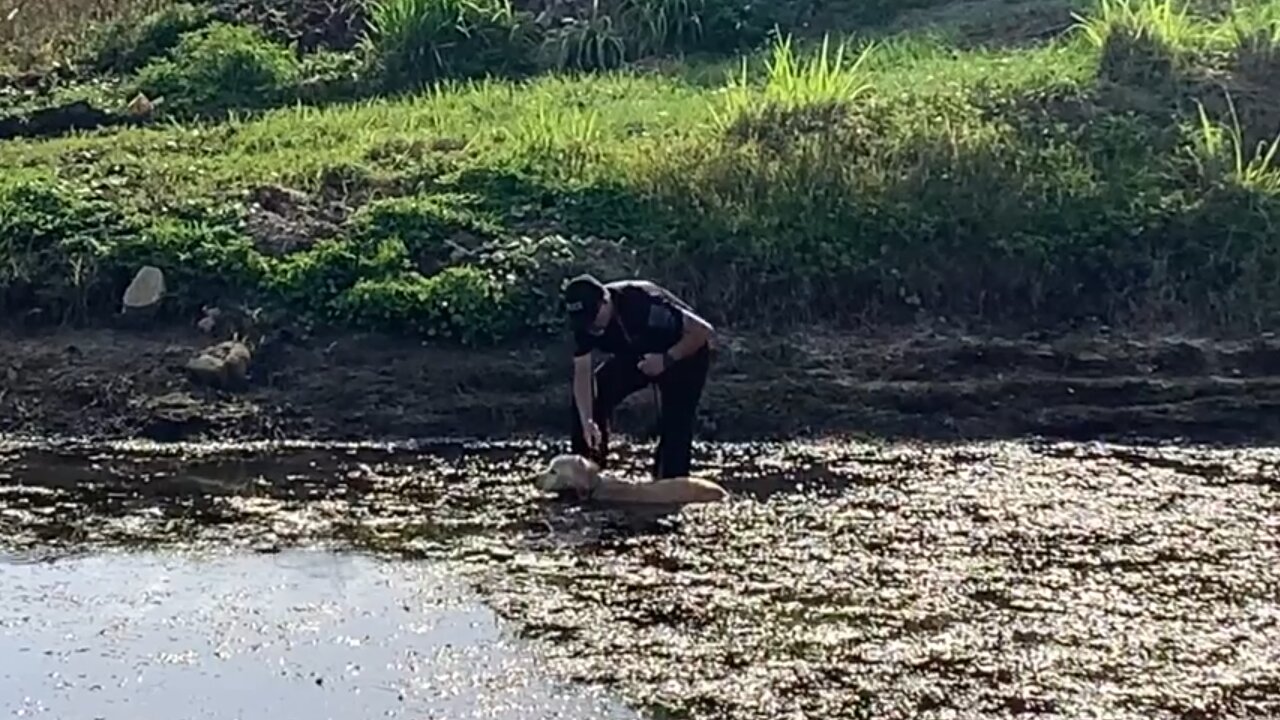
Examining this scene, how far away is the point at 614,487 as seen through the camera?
31.3ft

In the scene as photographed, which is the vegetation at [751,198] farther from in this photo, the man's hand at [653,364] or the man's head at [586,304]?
the man's head at [586,304]

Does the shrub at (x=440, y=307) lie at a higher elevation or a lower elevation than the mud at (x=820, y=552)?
higher

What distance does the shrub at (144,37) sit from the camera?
1677cm

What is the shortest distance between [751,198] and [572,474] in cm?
350

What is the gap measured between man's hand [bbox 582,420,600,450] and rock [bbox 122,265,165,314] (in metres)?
3.54

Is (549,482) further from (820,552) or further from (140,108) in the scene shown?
(140,108)

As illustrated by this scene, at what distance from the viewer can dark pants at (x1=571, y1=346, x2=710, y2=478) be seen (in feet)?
31.7

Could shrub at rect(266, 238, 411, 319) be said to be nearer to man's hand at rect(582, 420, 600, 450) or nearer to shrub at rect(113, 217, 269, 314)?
shrub at rect(113, 217, 269, 314)

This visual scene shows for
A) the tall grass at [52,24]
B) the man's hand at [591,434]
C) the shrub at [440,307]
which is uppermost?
the tall grass at [52,24]

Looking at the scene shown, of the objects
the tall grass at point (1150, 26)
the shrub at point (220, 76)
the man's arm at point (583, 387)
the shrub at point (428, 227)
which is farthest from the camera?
the shrub at point (220, 76)

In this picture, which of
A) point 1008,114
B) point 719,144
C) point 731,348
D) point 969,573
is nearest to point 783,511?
point 969,573

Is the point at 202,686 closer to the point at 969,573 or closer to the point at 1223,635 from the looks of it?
the point at 969,573

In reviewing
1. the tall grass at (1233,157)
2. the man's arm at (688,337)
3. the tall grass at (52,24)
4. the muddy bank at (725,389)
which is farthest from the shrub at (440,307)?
the tall grass at (52,24)

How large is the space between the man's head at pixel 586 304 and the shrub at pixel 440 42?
294 inches
